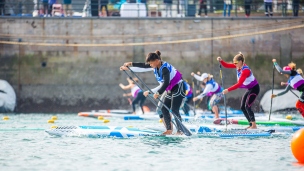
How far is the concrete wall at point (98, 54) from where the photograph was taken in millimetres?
28156

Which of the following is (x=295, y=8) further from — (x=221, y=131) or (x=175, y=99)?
(x=175, y=99)

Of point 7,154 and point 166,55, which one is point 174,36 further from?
point 7,154

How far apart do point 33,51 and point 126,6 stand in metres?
3.92

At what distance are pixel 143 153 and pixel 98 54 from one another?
48.8 feet

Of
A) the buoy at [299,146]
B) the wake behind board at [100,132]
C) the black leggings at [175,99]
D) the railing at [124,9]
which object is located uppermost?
the railing at [124,9]

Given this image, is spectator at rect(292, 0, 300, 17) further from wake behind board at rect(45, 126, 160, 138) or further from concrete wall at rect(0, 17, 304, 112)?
wake behind board at rect(45, 126, 160, 138)

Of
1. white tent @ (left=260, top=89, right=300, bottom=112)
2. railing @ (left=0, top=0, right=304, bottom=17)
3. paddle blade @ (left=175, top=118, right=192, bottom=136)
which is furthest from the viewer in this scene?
railing @ (left=0, top=0, right=304, bottom=17)

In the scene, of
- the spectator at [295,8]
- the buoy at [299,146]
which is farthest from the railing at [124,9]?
the buoy at [299,146]

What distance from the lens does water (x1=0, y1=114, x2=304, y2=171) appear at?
1236cm

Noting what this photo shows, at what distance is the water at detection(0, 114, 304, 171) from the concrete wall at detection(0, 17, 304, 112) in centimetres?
1049

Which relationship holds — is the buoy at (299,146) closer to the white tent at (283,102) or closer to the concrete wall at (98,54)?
the white tent at (283,102)

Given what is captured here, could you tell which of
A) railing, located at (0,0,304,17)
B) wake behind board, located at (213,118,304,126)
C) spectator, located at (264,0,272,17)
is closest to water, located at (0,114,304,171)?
wake behind board, located at (213,118,304,126)

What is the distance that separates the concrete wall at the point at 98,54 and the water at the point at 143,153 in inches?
413

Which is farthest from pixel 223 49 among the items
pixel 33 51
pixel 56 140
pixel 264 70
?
pixel 56 140
